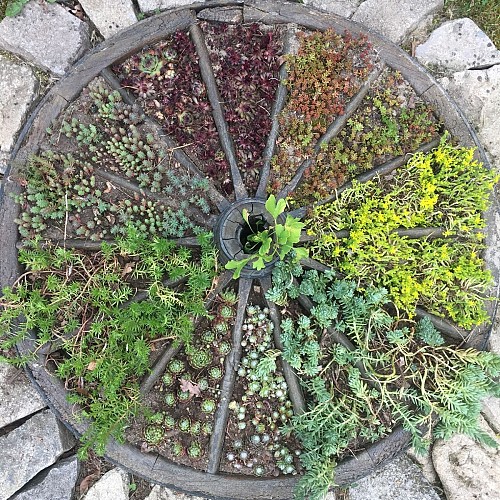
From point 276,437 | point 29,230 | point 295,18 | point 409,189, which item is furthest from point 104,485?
point 295,18

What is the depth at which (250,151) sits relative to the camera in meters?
2.99

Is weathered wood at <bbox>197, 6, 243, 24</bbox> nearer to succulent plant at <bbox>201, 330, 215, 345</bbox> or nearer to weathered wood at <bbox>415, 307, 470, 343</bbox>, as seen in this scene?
succulent plant at <bbox>201, 330, 215, 345</bbox>

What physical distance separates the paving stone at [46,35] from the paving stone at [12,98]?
159 millimetres

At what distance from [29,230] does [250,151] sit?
1465 mm

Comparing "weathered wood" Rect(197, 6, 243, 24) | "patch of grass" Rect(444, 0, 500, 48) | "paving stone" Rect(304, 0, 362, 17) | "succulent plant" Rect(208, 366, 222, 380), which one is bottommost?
"succulent plant" Rect(208, 366, 222, 380)

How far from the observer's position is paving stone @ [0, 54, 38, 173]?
10.9 ft

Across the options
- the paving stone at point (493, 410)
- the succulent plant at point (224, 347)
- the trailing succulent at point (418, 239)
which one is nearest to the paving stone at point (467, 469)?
the paving stone at point (493, 410)

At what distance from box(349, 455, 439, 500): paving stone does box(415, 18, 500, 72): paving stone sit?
116 inches

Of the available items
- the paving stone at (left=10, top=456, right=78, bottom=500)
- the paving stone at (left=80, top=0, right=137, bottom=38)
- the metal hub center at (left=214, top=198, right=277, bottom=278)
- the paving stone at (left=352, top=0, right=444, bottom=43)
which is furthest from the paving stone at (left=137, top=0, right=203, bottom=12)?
the paving stone at (left=10, top=456, right=78, bottom=500)

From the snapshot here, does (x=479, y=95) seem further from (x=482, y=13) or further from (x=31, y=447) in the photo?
(x=31, y=447)

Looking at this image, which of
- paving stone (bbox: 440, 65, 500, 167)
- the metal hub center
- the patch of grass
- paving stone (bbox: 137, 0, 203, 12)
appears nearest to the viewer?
the metal hub center

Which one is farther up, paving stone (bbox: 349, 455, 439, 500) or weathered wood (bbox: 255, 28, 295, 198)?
weathered wood (bbox: 255, 28, 295, 198)

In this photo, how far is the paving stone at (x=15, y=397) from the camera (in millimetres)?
3346

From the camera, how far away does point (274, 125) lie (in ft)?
9.64
